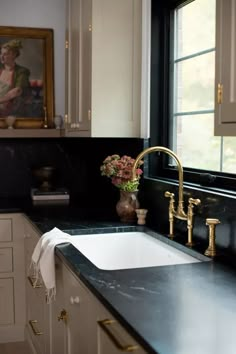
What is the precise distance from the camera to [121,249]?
2672 mm

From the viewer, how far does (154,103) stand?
3.20 m

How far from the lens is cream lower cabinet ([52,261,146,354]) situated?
147 centimetres

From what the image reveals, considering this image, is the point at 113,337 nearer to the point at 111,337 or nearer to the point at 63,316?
the point at 111,337

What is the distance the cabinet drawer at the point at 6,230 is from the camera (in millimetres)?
3361

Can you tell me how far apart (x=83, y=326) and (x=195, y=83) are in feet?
4.92

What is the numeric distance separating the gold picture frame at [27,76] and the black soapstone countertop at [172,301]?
73.7 inches

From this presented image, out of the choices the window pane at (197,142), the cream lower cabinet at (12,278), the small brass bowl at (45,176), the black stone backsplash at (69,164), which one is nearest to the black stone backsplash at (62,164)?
the black stone backsplash at (69,164)

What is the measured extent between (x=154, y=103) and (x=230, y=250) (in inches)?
52.9

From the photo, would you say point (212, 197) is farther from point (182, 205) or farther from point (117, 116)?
point (117, 116)

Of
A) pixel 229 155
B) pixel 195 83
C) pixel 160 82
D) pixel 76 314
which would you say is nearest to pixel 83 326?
pixel 76 314

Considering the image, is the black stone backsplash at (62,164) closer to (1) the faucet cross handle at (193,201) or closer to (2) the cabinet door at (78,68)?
(2) the cabinet door at (78,68)

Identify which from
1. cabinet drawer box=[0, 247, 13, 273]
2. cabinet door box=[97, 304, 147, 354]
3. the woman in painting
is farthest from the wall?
cabinet door box=[97, 304, 147, 354]

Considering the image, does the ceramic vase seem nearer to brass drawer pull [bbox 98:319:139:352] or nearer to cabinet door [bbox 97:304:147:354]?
cabinet door [bbox 97:304:147:354]

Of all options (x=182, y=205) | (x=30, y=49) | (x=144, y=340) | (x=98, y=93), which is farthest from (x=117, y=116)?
(x=144, y=340)
